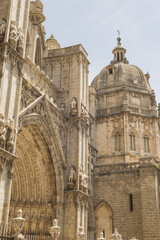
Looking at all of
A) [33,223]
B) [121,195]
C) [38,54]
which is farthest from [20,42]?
[121,195]

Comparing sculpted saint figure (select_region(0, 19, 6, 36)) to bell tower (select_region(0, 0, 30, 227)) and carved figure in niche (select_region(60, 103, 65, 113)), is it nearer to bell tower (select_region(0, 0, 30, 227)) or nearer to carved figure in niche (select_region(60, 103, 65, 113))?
bell tower (select_region(0, 0, 30, 227))

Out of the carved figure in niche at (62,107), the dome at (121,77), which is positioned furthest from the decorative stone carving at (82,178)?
the dome at (121,77)

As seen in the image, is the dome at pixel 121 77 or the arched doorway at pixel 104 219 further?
the dome at pixel 121 77

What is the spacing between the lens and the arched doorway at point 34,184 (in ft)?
61.9

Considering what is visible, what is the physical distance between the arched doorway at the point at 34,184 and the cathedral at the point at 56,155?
0.06 m

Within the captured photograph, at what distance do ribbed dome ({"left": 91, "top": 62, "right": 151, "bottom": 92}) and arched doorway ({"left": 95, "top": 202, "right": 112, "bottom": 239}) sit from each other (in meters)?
15.3

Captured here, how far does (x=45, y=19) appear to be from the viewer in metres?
23.6

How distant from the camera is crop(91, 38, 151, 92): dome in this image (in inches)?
1470

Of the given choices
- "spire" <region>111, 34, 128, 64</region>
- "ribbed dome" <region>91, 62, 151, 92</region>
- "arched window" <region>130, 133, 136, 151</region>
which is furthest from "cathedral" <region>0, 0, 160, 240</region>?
"spire" <region>111, 34, 128, 64</region>

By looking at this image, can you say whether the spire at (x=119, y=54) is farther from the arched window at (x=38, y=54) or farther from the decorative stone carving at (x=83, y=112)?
the decorative stone carving at (x=83, y=112)

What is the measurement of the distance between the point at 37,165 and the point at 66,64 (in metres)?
8.18

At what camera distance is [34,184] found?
1945 centimetres

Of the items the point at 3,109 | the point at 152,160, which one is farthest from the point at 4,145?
the point at 152,160

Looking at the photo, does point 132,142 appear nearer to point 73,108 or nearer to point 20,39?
point 73,108
